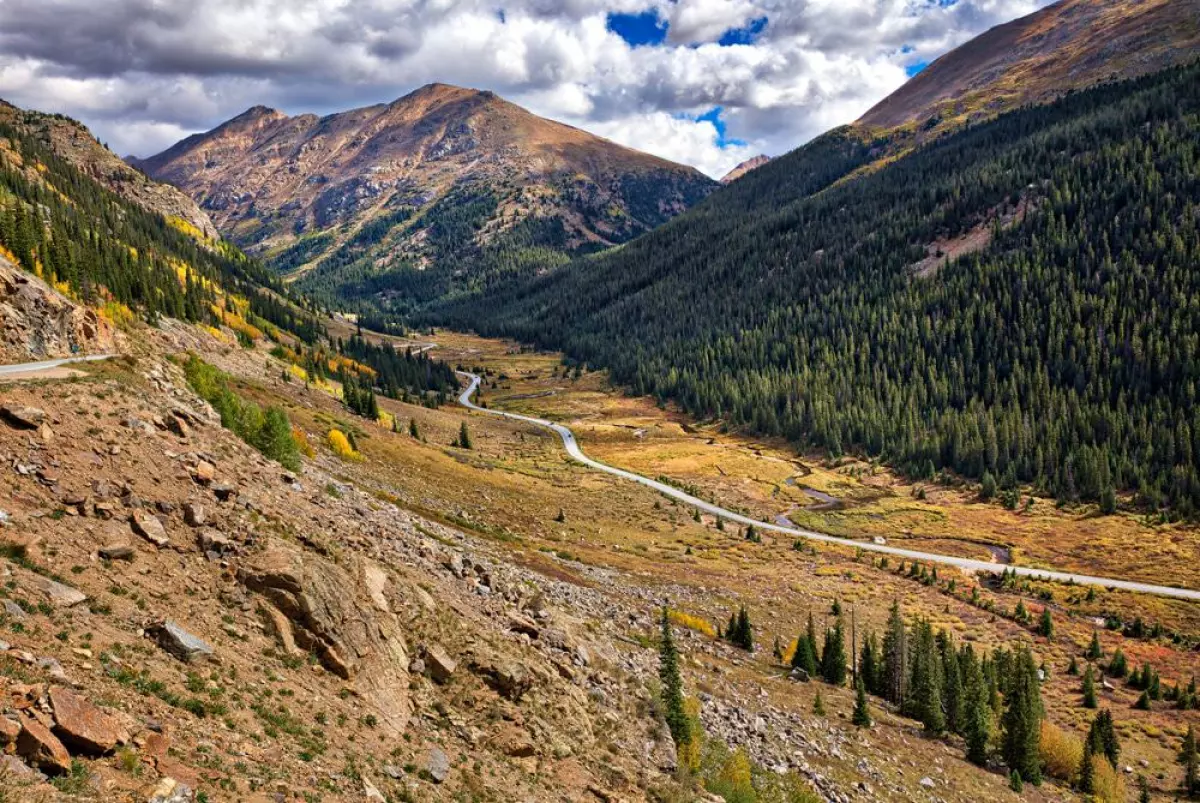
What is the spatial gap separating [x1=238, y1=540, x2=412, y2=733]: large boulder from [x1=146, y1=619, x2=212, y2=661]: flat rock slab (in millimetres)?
4058

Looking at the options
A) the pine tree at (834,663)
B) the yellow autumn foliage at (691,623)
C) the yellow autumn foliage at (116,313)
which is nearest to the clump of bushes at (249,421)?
the yellow autumn foliage at (691,623)

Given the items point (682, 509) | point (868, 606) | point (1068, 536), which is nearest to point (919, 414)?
point (1068, 536)

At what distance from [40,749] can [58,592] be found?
6.46 meters

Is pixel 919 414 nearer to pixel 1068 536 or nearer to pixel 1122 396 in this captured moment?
pixel 1122 396

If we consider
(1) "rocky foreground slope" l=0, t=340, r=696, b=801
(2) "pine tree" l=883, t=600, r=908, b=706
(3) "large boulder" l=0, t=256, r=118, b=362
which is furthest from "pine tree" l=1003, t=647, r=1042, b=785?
(3) "large boulder" l=0, t=256, r=118, b=362

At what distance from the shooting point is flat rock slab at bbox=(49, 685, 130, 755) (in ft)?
44.5

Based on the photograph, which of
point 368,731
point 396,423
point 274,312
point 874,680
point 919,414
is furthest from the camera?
point 274,312

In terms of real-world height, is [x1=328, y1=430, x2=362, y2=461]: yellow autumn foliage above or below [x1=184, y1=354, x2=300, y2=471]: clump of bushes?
below

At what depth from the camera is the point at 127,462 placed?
82.8 ft

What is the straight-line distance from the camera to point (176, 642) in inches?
746

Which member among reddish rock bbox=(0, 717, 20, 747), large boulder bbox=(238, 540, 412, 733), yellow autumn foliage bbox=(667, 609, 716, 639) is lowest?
yellow autumn foliage bbox=(667, 609, 716, 639)

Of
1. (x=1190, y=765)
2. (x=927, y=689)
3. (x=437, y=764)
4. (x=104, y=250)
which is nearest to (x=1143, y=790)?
(x=1190, y=765)

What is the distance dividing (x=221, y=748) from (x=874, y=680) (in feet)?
174

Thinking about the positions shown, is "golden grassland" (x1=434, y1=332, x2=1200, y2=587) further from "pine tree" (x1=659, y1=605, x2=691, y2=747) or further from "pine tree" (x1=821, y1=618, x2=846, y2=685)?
"pine tree" (x1=659, y1=605, x2=691, y2=747)
